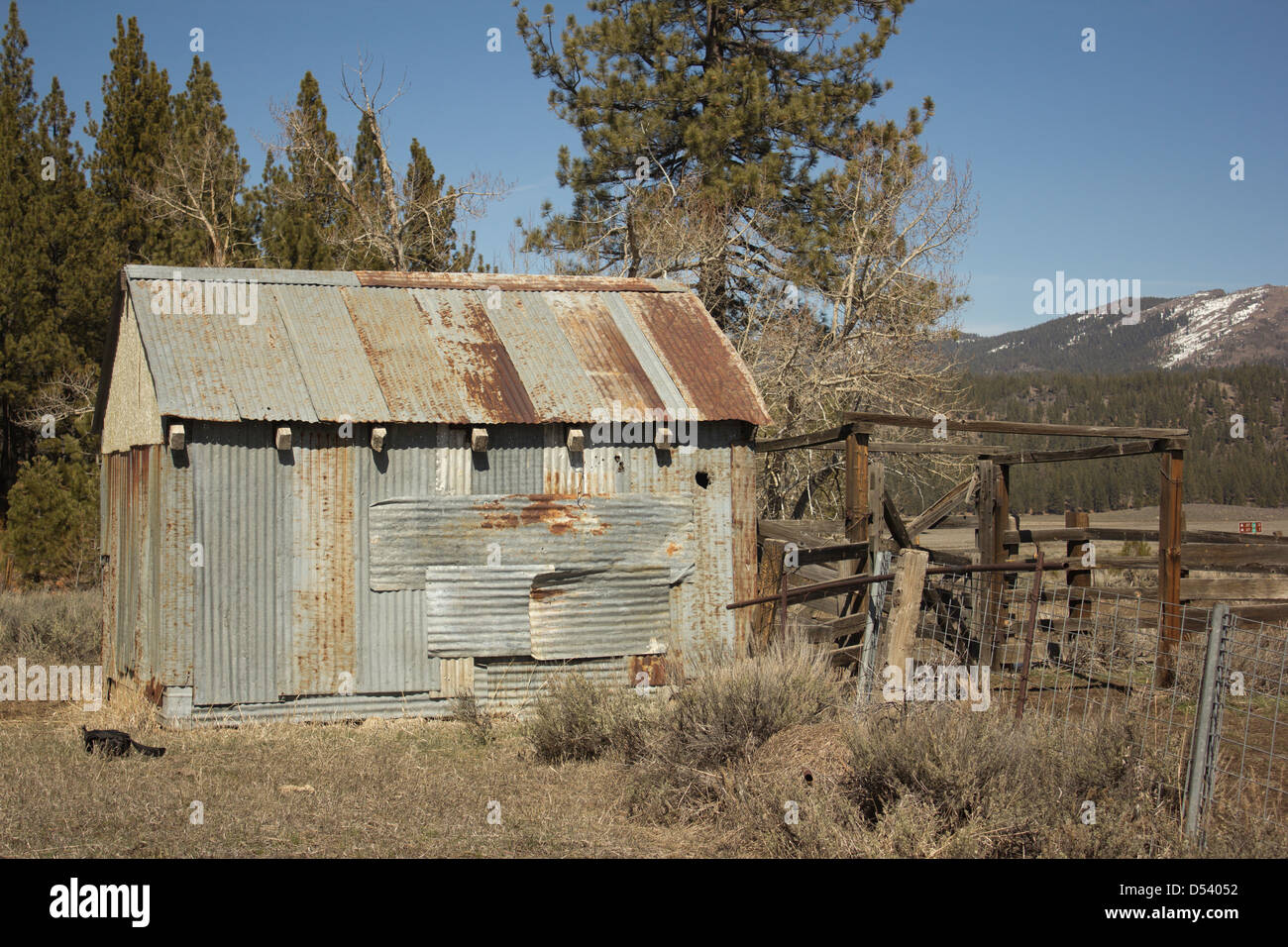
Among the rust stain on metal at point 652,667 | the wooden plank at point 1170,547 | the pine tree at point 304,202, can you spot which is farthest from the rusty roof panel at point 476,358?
the pine tree at point 304,202

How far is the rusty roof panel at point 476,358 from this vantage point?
10.7 m

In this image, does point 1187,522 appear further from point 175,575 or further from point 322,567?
point 175,575

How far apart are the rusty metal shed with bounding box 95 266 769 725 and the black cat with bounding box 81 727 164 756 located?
111cm

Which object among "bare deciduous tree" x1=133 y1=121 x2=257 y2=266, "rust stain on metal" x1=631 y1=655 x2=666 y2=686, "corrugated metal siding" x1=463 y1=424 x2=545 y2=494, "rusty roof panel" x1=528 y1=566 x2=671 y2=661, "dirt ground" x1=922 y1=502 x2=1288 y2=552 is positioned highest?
"bare deciduous tree" x1=133 y1=121 x2=257 y2=266

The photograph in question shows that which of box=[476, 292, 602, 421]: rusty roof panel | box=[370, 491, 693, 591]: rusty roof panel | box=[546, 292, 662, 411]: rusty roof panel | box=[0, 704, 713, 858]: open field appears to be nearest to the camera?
box=[0, 704, 713, 858]: open field

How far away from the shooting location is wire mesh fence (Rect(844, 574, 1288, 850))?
539cm

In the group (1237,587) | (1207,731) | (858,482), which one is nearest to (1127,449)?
(1237,587)

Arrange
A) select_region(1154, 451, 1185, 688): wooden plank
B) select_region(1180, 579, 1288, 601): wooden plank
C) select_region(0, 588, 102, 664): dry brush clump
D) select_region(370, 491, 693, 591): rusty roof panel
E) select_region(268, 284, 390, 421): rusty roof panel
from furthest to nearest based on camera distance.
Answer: select_region(0, 588, 102, 664): dry brush clump, select_region(1180, 579, 1288, 601): wooden plank, select_region(370, 491, 693, 591): rusty roof panel, select_region(268, 284, 390, 421): rusty roof panel, select_region(1154, 451, 1185, 688): wooden plank

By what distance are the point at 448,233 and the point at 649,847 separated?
20427mm

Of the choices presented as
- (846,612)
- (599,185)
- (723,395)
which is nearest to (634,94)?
(599,185)

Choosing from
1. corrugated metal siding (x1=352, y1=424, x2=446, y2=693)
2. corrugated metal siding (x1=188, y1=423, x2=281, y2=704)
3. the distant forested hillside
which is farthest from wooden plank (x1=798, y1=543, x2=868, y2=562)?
the distant forested hillside

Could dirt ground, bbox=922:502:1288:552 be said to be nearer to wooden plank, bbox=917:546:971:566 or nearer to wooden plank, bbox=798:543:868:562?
wooden plank, bbox=917:546:971:566

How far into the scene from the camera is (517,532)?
10727mm

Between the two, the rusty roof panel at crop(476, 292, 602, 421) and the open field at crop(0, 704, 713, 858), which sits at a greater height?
the rusty roof panel at crop(476, 292, 602, 421)
